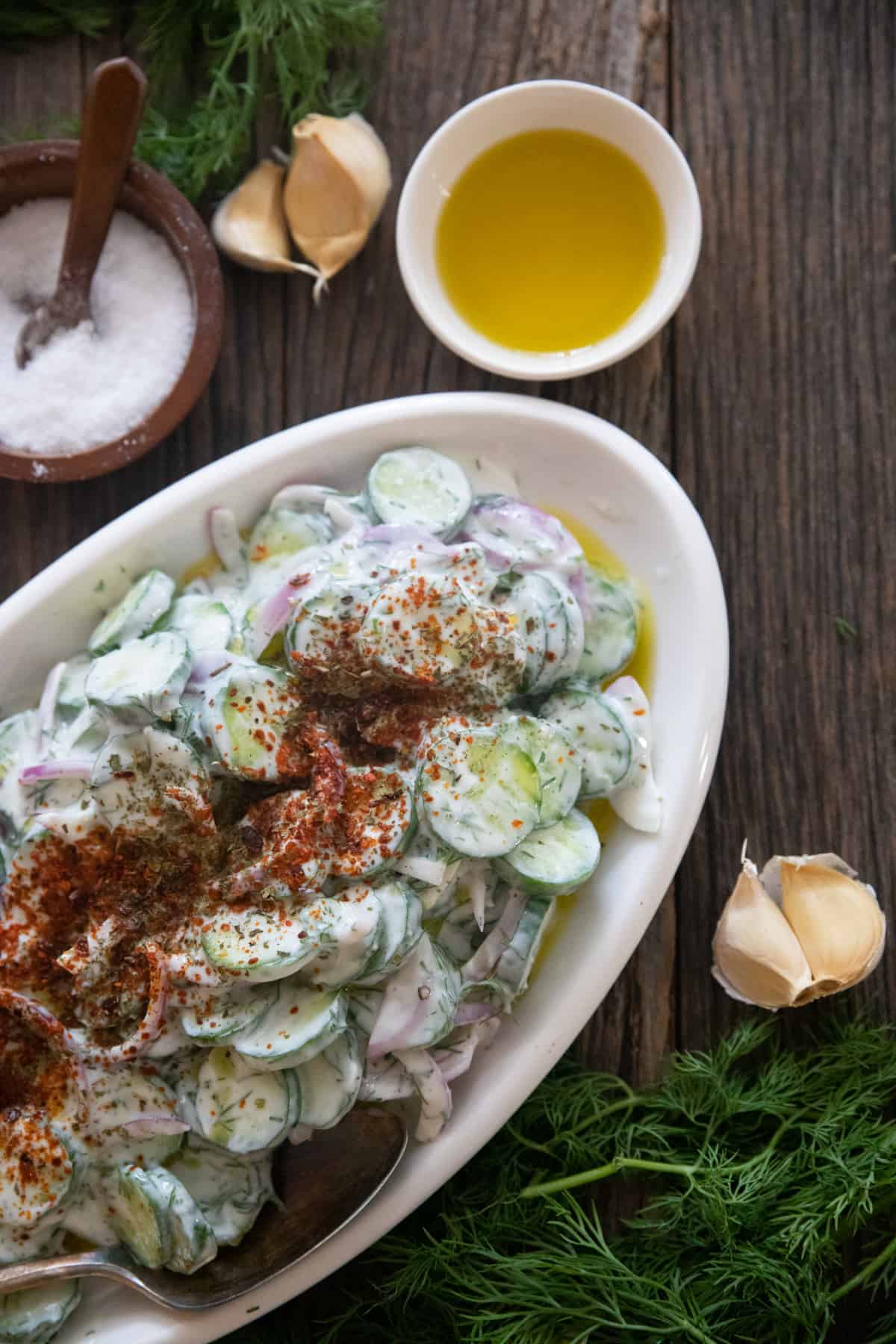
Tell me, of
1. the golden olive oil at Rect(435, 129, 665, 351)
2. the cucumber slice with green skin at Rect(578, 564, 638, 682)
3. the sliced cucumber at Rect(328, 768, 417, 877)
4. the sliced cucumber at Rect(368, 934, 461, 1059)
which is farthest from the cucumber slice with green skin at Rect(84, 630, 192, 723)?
the golden olive oil at Rect(435, 129, 665, 351)

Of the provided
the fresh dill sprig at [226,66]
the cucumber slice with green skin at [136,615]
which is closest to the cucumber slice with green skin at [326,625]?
the cucumber slice with green skin at [136,615]

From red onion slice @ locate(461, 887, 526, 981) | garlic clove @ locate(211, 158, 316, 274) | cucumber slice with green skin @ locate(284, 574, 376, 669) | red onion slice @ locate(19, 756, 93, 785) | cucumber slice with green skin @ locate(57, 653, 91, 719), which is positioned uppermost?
garlic clove @ locate(211, 158, 316, 274)

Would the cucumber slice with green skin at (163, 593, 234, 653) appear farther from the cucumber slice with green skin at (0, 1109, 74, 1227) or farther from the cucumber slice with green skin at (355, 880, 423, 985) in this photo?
the cucumber slice with green skin at (0, 1109, 74, 1227)

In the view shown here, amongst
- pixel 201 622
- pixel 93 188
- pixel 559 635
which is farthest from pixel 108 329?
pixel 559 635

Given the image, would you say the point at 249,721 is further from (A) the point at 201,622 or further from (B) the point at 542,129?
(B) the point at 542,129

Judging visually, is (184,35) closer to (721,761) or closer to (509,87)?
(509,87)
